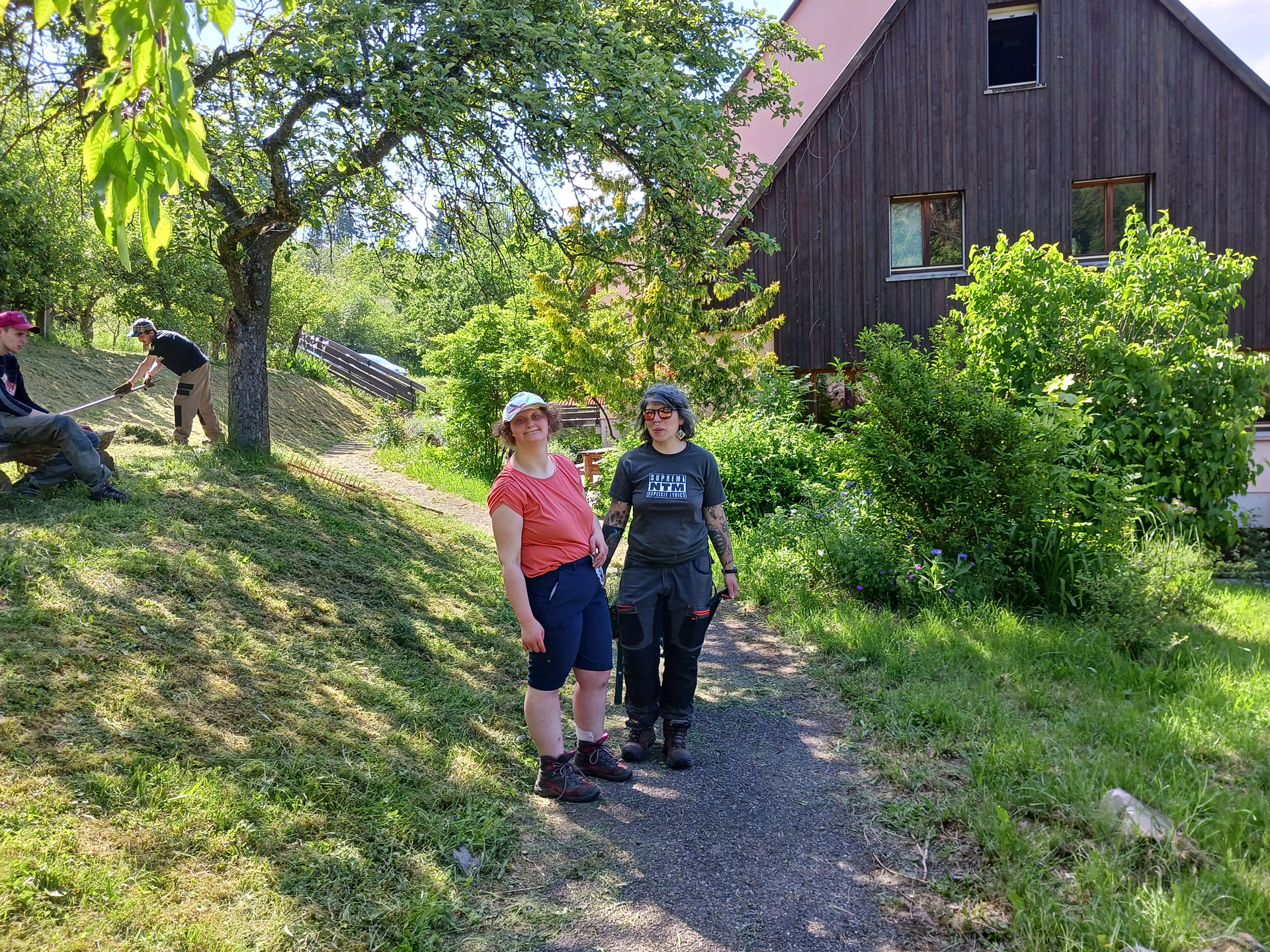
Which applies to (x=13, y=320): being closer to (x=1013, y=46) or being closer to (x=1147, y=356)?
(x=1147, y=356)

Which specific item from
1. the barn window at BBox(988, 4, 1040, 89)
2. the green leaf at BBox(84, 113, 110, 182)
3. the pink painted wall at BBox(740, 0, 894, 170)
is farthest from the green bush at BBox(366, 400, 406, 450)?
the green leaf at BBox(84, 113, 110, 182)

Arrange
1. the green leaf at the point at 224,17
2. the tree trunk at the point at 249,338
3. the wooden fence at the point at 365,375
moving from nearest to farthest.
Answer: the green leaf at the point at 224,17, the tree trunk at the point at 249,338, the wooden fence at the point at 365,375

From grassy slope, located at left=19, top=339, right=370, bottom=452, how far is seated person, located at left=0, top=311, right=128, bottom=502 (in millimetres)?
4706

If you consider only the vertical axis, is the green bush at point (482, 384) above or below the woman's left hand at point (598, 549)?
above

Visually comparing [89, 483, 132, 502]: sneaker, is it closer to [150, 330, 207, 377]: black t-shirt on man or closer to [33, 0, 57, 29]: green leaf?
[150, 330, 207, 377]: black t-shirt on man

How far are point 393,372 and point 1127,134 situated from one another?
2435cm

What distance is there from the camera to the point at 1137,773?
3.68m

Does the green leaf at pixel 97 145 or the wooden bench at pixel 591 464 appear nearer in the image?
the green leaf at pixel 97 145

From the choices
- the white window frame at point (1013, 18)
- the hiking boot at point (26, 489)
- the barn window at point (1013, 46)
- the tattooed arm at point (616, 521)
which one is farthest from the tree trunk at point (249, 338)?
the barn window at point (1013, 46)

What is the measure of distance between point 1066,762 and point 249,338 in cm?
830

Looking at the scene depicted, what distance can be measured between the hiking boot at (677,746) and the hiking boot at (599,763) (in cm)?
24

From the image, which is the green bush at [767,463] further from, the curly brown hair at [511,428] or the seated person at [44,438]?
the seated person at [44,438]

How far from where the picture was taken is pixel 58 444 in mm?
6387

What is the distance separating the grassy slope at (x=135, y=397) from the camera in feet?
44.3
